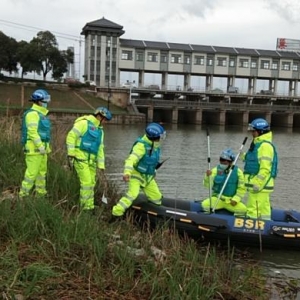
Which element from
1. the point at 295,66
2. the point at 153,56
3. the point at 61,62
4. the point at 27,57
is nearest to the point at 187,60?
the point at 153,56

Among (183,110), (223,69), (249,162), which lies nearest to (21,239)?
(249,162)

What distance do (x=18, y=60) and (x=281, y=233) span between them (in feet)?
220

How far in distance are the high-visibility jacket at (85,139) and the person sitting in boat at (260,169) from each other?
2.78m

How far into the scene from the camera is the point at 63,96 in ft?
209

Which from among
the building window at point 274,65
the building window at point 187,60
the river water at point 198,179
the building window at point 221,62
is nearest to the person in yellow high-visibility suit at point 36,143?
the river water at point 198,179

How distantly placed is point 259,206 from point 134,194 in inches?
89.8

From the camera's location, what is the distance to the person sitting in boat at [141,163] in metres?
7.76

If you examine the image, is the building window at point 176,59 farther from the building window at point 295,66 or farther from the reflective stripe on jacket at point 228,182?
the reflective stripe on jacket at point 228,182

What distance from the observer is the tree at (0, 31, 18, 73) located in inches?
2650

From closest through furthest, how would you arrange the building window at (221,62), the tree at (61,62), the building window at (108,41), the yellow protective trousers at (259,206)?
the yellow protective trousers at (259,206) → the tree at (61,62) → the building window at (108,41) → the building window at (221,62)

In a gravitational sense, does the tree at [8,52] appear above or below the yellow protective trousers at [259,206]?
above

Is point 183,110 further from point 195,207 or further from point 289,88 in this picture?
point 195,207

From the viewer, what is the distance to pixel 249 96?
3076 inches

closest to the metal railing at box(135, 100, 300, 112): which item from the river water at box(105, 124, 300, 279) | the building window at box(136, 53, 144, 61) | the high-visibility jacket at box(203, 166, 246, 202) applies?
the building window at box(136, 53, 144, 61)
